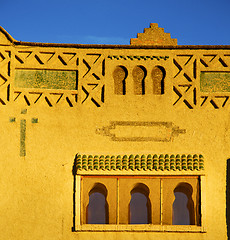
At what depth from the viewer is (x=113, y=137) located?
48.2 ft

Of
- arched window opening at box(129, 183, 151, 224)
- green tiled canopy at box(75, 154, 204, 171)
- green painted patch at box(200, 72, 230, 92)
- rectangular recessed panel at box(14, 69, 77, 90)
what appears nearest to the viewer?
green tiled canopy at box(75, 154, 204, 171)

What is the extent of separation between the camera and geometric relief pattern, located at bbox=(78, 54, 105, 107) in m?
14.9

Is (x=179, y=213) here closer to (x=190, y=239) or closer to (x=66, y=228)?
(x=190, y=239)

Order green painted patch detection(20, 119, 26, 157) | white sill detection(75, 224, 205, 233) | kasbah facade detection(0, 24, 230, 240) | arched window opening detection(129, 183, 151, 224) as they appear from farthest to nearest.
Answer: arched window opening detection(129, 183, 151, 224) → green painted patch detection(20, 119, 26, 157) → kasbah facade detection(0, 24, 230, 240) → white sill detection(75, 224, 205, 233)

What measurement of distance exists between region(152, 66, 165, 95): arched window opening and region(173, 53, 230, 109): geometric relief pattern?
34 cm

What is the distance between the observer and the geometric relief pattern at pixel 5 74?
48.8 ft

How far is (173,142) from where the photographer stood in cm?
1470

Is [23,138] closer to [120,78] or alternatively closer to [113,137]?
[113,137]

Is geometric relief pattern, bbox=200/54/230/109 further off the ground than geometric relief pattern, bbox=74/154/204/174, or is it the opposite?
geometric relief pattern, bbox=200/54/230/109

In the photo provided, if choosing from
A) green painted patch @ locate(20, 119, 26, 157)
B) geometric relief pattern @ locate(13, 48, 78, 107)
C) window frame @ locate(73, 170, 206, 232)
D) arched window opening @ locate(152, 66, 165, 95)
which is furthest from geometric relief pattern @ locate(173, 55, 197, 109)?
green painted patch @ locate(20, 119, 26, 157)

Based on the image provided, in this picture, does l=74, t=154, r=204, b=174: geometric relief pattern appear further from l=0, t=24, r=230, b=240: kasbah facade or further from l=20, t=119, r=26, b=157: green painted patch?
l=20, t=119, r=26, b=157: green painted patch

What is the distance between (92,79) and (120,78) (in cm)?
76

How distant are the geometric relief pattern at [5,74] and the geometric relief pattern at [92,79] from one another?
6.18 feet

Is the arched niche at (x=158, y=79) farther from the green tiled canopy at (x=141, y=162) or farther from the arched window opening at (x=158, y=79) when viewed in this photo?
the green tiled canopy at (x=141, y=162)
